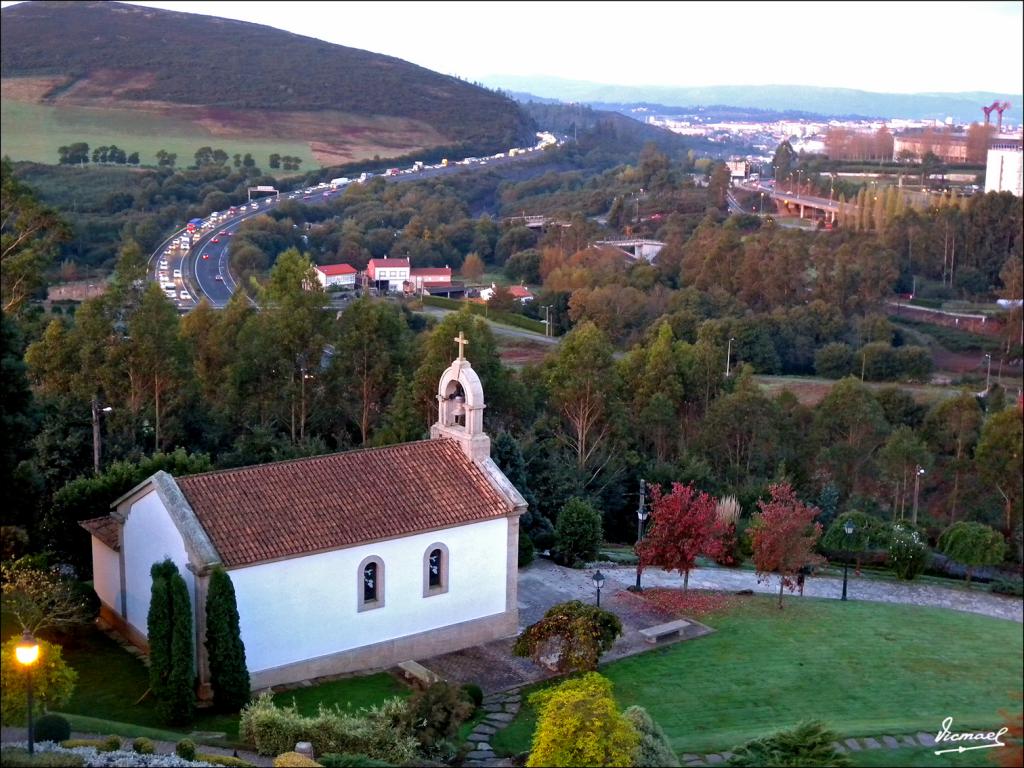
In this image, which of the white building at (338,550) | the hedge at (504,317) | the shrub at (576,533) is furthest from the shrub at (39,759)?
the hedge at (504,317)

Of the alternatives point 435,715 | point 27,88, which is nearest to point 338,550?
point 435,715

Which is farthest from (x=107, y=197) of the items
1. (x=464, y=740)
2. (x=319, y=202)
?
(x=464, y=740)

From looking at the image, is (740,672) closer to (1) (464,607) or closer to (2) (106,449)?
(1) (464,607)

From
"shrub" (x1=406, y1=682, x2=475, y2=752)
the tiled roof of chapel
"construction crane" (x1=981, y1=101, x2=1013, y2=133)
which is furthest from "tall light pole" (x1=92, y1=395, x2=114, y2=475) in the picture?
"construction crane" (x1=981, y1=101, x2=1013, y2=133)

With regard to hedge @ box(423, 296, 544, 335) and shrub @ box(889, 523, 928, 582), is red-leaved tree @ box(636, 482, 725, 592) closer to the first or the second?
shrub @ box(889, 523, 928, 582)

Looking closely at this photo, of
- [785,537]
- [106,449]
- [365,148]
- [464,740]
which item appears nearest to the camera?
[464,740]

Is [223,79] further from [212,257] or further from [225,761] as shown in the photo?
[225,761]
